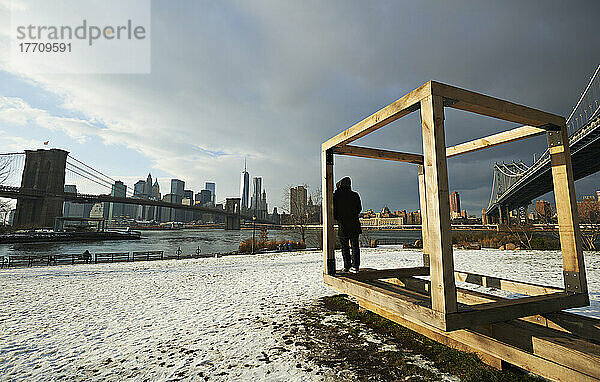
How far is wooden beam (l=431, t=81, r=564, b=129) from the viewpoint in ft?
9.16

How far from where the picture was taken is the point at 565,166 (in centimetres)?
344

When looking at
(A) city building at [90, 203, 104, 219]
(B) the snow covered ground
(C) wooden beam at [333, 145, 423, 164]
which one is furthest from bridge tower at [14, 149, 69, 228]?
(C) wooden beam at [333, 145, 423, 164]

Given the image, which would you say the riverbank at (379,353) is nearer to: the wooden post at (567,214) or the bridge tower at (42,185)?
the wooden post at (567,214)

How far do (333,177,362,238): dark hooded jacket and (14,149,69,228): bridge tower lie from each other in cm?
6407

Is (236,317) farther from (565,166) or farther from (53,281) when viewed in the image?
(53,281)

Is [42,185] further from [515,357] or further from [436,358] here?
[515,357]

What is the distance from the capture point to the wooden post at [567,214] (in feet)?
10.7

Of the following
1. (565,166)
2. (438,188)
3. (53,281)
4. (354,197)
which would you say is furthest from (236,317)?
(53,281)

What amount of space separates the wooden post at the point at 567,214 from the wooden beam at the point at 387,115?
2.07 metres

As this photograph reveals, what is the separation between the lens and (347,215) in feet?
17.1

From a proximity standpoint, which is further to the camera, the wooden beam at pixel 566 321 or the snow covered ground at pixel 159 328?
the snow covered ground at pixel 159 328

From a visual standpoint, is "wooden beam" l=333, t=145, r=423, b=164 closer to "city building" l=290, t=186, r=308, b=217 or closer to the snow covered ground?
the snow covered ground

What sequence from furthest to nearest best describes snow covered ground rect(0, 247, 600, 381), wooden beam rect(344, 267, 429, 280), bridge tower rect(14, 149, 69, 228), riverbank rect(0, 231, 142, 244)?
bridge tower rect(14, 149, 69, 228) < riverbank rect(0, 231, 142, 244) < wooden beam rect(344, 267, 429, 280) < snow covered ground rect(0, 247, 600, 381)

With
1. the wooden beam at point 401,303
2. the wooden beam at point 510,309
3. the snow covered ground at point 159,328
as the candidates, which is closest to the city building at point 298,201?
the snow covered ground at point 159,328
